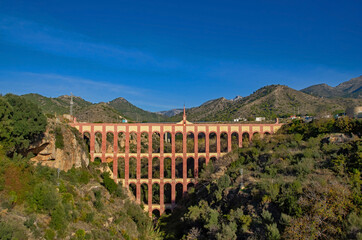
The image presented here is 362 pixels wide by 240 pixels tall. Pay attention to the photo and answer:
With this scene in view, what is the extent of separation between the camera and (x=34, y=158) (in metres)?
31.7

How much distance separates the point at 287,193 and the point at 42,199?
61.6 feet

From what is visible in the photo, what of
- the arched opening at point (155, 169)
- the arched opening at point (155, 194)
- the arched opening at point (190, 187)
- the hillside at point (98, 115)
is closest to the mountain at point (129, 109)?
the hillside at point (98, 115)

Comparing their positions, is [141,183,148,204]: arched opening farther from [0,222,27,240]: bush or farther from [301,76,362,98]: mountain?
[301,76,362,98]: mountain

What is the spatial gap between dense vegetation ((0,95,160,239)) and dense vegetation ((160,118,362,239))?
6.91m

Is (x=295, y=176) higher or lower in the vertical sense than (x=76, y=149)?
lower

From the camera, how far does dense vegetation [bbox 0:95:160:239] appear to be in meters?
20.2

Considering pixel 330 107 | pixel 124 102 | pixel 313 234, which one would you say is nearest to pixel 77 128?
pixel 313 234

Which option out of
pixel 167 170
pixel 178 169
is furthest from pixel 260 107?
pixel 167 170

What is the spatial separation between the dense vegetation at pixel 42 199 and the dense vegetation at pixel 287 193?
22.7 feet

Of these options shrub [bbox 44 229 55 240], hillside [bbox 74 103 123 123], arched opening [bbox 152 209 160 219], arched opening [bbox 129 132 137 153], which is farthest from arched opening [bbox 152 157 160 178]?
shrub [bbox 44 229 55 240]

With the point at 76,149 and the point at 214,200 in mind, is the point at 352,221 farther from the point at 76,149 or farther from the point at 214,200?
the point at 76,149

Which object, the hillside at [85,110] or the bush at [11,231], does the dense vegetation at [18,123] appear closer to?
the bush at [11,231]

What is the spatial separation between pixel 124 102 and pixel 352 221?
12531 cm

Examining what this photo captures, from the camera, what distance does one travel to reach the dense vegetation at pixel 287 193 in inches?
822
